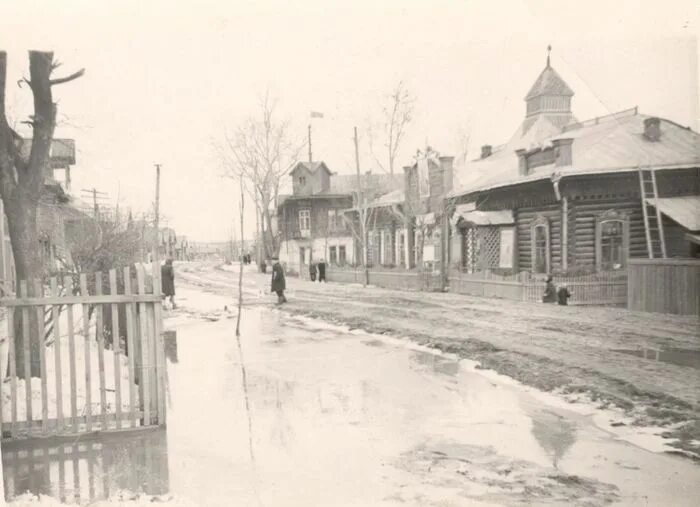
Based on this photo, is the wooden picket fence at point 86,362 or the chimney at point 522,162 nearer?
the wooden picket fence at point 86,362

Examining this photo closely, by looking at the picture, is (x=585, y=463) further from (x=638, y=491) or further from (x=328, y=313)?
(x=328, y=313)

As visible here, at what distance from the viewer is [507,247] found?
69.0 ft

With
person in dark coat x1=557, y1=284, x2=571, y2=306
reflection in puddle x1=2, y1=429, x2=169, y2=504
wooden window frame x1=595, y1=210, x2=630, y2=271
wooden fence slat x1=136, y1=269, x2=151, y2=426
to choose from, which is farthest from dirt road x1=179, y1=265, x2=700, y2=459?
wooden fence slat x1=136, y1=269, x2=151, y2=426

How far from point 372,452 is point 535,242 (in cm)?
1585

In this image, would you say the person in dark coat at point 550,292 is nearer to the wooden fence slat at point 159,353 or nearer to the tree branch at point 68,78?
the wooden fence slat at point 159,353

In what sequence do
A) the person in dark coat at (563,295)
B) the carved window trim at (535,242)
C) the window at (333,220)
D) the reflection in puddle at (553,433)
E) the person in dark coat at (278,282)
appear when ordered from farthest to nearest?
the window at (333,220), the person in dark coat at (278,282), the carved window trim at (535,242), the person in dark coat at (563,295), the reflection in puddle at (553,433)

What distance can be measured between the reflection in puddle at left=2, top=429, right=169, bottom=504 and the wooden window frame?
1329cm

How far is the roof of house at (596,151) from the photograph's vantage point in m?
10.2

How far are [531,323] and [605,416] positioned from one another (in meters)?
6.67

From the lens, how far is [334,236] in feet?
146

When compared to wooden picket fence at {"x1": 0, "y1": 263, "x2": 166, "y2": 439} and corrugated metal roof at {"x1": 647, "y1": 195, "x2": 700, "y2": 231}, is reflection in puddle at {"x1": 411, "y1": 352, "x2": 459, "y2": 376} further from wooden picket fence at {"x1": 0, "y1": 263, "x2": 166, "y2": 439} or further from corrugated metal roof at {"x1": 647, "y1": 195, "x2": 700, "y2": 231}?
corrugated metal roof at {"x1": 647, "y1": 195, "x2": 700, "y2": 231}

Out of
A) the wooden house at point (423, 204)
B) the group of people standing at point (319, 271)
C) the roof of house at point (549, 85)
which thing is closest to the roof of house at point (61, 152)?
the roof of house at point (549, 85)

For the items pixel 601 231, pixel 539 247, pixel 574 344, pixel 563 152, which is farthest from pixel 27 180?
pixel 539 247

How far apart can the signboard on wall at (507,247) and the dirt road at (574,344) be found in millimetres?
3533
